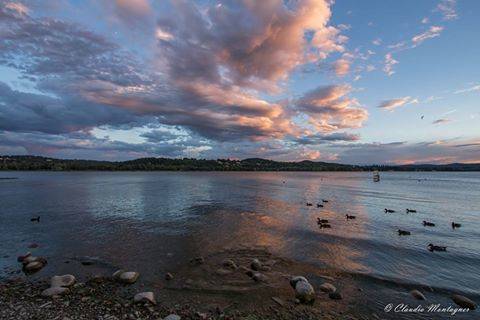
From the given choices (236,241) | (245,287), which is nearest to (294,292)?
(245,287)

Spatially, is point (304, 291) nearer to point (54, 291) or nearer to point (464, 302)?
point (464, 302)

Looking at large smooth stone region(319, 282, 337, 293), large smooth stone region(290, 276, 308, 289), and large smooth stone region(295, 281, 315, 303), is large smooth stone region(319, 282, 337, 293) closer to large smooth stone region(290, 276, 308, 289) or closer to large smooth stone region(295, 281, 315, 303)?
large smooth stone region(295, 281, 315, 303)

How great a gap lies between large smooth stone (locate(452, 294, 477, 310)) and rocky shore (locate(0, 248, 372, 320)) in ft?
18.1

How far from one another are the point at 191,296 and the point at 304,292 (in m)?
6.54

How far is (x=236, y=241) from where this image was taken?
28.4 metres

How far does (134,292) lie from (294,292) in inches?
373

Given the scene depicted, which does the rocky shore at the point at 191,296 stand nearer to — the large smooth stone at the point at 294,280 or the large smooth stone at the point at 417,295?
the large smooth stone at the point at 294,280

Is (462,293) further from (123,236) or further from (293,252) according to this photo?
(123,236)

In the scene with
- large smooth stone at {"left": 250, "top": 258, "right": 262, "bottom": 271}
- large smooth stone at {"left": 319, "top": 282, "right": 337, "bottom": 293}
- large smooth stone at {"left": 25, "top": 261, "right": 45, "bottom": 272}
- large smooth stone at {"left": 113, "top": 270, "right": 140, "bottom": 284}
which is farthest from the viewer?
large smooth stone at {"left": 250, "top": 258, "right": 262, "bottom": 271}

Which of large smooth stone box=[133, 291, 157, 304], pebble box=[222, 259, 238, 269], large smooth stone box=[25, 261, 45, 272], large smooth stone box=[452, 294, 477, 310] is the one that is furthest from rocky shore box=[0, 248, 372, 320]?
large smooth stone box=[452, 294, 477, 310]

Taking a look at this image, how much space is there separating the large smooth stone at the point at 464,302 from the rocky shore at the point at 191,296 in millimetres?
5506

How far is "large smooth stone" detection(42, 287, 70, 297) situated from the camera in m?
15.2

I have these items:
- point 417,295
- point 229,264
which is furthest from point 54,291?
point 417,295

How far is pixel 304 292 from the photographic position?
1595 cm
